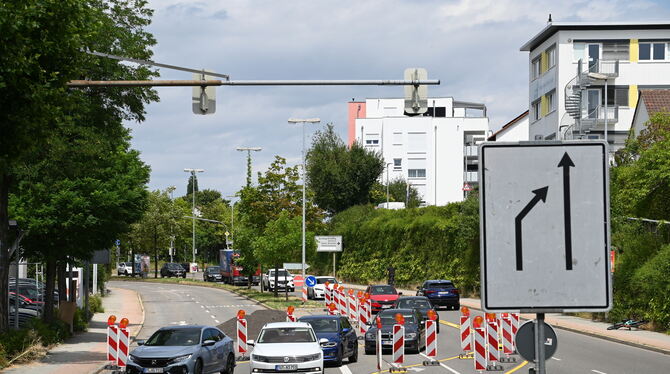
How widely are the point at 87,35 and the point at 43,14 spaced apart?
2.54 m

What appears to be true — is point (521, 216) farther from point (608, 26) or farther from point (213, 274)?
point (213, 274)

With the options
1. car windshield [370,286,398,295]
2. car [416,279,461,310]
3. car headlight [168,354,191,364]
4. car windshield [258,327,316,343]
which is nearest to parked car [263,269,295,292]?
car [416,279,461,310]

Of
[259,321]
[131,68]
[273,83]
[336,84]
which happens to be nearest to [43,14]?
[273,83]

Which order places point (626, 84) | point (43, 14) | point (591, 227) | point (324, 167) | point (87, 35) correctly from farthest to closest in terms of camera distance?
point (324, 167) < point (626, 84) < point (87, 35) < point (43, 14) < point (591, 227)

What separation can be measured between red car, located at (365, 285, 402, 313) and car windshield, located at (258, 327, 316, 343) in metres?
22.7

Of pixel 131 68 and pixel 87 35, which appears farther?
pixel 131 68

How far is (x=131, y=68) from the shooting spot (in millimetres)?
34031

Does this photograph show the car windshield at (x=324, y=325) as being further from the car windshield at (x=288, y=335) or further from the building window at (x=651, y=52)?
the building window at (x=651, y=52)

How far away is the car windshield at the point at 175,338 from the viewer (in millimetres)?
22656

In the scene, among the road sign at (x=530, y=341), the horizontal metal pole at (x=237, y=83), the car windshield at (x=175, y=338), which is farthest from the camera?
the car windshield at (x=175, y=338)

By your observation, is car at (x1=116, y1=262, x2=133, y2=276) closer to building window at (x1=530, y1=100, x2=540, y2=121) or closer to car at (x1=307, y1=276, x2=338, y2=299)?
car at (x1=307, y1=276, x2=338, y2=299)

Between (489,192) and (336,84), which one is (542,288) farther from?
(336,84)

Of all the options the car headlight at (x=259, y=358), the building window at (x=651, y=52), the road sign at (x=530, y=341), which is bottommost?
the car headlight at (x=259, y=358)

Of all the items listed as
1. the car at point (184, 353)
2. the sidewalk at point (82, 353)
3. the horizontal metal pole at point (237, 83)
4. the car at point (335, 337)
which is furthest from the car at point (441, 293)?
the horizontal metal pole at point (237, 83)
